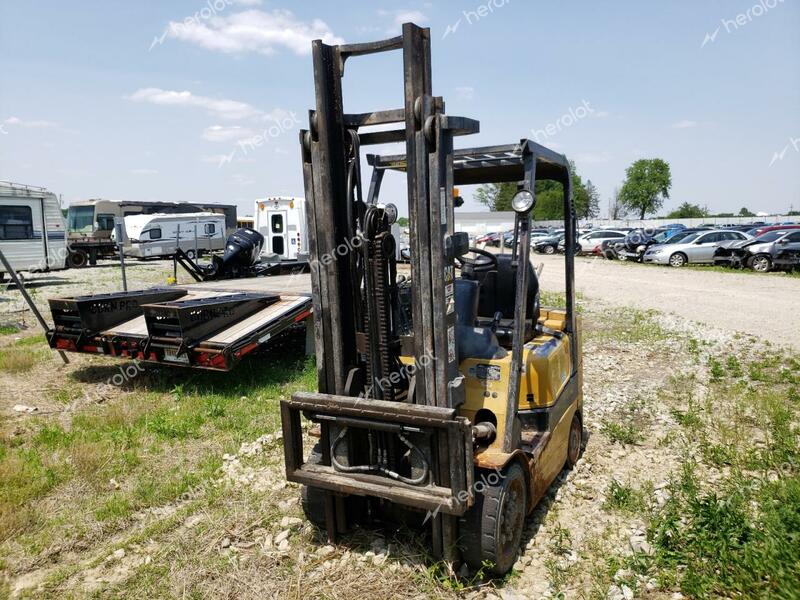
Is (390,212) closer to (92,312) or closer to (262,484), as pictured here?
(262,484)

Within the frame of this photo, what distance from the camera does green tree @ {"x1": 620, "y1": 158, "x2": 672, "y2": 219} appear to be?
291 feet

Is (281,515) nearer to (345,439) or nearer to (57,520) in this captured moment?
(345,439)

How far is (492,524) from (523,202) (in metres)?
2.02

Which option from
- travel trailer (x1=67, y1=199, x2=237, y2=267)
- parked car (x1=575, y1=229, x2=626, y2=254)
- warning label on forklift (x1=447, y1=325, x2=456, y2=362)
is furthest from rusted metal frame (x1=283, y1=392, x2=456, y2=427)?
parked car (x1=575, y1=229, x2=626, y2=254)

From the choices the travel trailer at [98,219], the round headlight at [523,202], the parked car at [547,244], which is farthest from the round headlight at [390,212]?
the parked car at [547,244]

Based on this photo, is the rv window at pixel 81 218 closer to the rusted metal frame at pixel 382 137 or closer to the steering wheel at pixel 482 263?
the steering wheel at pixel 482 263

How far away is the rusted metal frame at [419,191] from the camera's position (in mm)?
3371

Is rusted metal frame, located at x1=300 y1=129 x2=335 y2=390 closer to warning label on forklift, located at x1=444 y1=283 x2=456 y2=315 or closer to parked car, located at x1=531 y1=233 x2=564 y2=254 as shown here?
warning label on forklift, located at x1=444 y1=283 x2=456 y2=315

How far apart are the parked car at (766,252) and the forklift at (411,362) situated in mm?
22874

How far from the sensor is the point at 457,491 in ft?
10.9

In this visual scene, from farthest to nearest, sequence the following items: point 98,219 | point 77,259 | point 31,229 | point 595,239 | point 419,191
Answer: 1. point 595,239
2. point 98,219
3. point 77,259
4. point 31,229
5. point 419,191

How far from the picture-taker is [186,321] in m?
7.61

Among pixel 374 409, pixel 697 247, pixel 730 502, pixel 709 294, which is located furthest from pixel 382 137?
pixel 697 247

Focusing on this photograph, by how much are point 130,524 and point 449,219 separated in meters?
3.46
